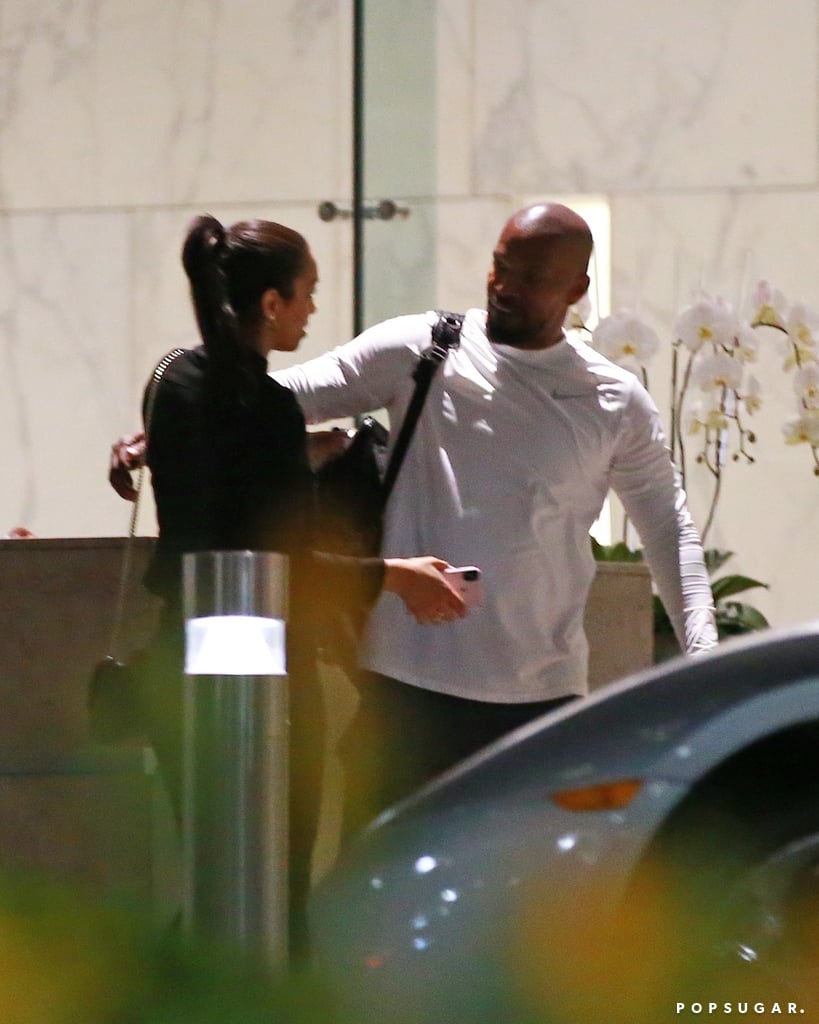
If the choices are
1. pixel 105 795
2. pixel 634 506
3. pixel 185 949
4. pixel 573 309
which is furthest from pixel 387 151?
pixel 185 949

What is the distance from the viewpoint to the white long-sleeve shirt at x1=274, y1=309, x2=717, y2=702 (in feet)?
10.5

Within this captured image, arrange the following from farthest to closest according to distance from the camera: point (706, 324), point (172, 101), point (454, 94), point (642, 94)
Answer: point (172, 101) → point (454, 94) → point (642, 94) → point (706, 324)

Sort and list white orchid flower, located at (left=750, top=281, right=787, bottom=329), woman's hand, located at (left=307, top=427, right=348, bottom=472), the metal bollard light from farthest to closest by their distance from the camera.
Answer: white orchid flower, located at (left=750, top=281, right=787, bottom=329), woman's hand, located at (left=307, top=427, right=348, bottom=472), the metal bollard light

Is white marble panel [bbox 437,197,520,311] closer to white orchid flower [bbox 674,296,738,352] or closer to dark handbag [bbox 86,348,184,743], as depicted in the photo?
white orchid flower [bbox 674,296,738,352]

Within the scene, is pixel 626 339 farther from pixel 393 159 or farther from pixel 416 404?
pixel 416 404

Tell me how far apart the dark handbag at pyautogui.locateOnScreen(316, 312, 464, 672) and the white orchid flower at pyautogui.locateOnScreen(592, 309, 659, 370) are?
173cm

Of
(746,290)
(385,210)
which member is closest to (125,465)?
(385,210)

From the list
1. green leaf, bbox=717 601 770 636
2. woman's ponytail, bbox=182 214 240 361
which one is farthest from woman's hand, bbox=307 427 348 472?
green leaf, bbox=717 601 770 636

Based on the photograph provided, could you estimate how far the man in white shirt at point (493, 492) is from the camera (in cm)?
318

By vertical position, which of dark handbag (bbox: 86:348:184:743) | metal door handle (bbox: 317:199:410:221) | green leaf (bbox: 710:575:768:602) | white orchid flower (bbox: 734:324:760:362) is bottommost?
green leaf (bbox: 710:575:768:602)

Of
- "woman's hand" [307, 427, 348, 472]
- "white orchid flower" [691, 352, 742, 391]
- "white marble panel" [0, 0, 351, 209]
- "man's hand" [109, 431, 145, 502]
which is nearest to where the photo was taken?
"man's hand" [109, 431, 145, 502]

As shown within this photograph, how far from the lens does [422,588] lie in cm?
293

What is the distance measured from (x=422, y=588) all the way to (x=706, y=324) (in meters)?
2.16

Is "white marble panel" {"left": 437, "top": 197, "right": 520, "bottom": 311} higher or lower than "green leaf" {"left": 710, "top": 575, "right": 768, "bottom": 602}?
higher
